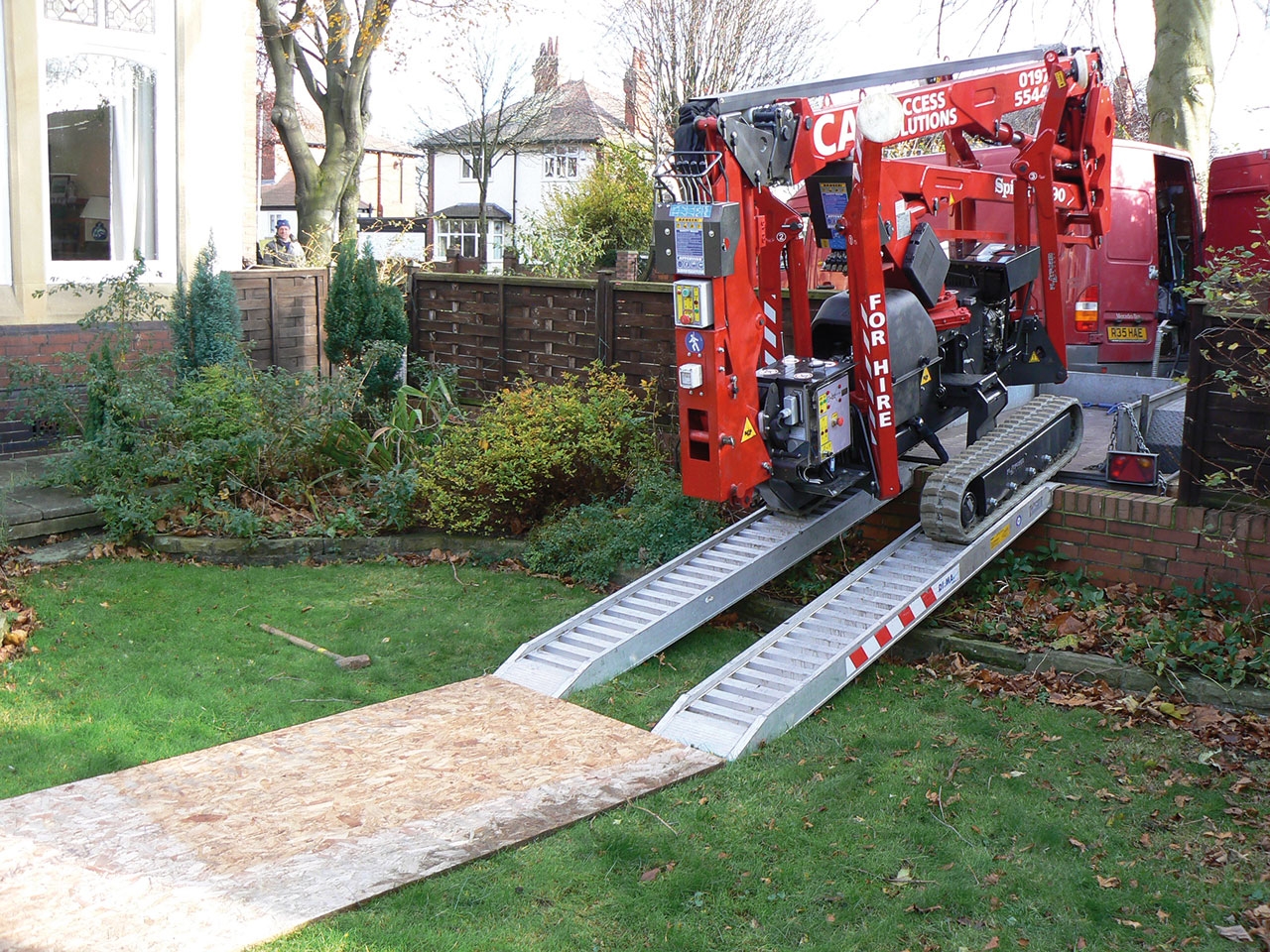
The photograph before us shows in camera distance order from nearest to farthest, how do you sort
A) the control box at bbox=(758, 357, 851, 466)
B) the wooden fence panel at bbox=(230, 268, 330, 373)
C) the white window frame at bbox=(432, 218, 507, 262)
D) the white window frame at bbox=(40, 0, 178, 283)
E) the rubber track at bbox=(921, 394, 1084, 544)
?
the control box at bbox=(758, 357, 851, 466) < the rubber track at bbox=(921, 394, 1084, 544) < the white window frame at bbox=(40, 0, 178, 283) < the wooden fence panel at bbox=(230, 268, 330, 373) < the white window frame at bbox=(432, 218, 507, 262)

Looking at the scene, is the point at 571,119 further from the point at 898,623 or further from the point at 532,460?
the point at 898,623

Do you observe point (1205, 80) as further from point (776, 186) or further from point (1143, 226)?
point (776, 186)

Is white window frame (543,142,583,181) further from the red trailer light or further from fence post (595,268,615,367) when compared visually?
the red trailer light

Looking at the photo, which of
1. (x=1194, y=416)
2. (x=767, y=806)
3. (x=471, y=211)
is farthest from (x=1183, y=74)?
(x=471, y=211)

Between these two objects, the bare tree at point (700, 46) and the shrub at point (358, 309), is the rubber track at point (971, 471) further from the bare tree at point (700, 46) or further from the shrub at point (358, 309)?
the bare tree at point (700, 46)

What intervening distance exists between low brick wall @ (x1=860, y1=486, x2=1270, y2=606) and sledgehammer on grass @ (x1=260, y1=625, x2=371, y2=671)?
→ 4.00m

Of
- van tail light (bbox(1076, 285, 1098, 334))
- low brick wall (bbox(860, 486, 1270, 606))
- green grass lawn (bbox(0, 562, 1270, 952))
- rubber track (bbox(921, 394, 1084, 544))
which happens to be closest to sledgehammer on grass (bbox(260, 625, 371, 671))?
green grass lawn (bbox(0, 562, 1270, 952))

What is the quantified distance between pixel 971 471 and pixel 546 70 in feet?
122

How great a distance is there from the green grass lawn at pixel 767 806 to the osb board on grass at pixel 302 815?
0.18 m

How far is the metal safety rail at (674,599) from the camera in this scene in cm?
649

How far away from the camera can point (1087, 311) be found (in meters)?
9.70

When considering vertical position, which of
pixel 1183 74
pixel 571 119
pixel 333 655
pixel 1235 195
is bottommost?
pixel 333 655

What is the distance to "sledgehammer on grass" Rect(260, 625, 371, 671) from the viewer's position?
6706 mm

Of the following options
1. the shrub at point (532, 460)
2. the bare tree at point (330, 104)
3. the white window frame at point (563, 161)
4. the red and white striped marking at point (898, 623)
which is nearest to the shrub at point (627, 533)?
the shrub at point (532, 460)
